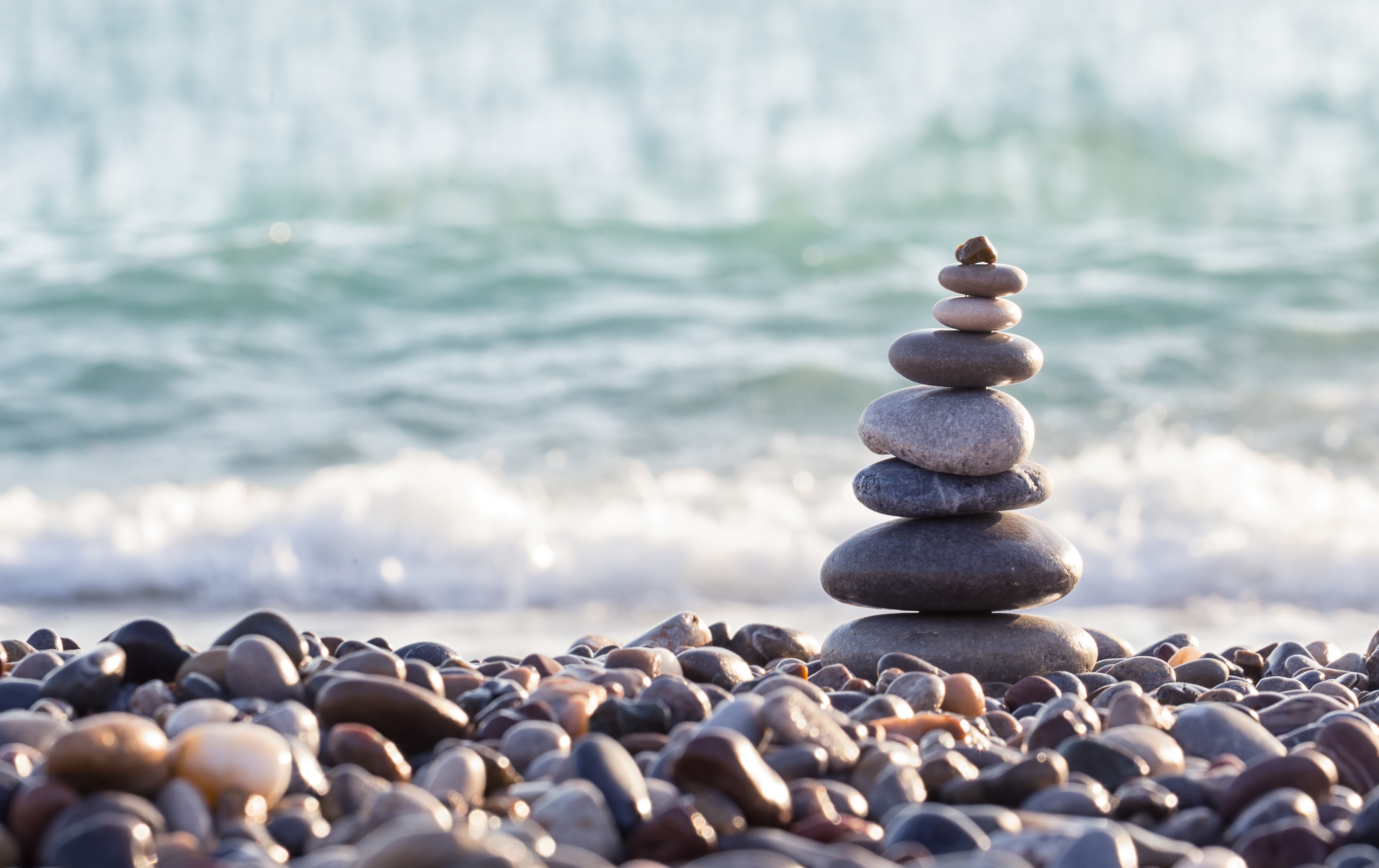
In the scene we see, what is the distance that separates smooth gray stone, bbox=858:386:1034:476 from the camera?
3463 millimetres

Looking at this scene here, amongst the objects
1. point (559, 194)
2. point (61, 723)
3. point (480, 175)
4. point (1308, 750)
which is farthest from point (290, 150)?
point (1308, 750)

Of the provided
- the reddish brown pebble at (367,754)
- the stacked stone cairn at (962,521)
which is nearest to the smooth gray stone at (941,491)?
the stacked stone cairn at (962,521)

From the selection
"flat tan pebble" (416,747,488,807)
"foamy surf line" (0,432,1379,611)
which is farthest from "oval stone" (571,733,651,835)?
"foamy surf line" (0,432,1379,611)

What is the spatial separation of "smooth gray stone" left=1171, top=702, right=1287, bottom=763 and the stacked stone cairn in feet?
3.08

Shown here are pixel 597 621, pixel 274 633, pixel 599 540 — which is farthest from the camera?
pixel 599 540

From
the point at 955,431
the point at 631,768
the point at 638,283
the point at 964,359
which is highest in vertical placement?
the point at 638,283

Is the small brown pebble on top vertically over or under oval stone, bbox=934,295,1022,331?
over

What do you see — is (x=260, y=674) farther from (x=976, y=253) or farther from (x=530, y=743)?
(x=976, y=253)

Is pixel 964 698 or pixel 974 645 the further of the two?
pixel 974 645

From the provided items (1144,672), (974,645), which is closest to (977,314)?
(974,645)

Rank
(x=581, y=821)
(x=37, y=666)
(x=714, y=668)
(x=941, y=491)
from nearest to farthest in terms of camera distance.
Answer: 1. (x=581, y=821)
2. (x=37, y=666)
3. (x=714, y=668)
4. (x=941, y=491)

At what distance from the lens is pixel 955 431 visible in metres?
3.47

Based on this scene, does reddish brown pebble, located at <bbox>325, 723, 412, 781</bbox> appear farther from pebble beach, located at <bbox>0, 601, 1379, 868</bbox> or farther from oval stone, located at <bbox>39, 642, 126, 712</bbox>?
oval stone, located at <bbox>39, 642, 126, 712</bbox>

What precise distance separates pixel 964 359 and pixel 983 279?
23cm
